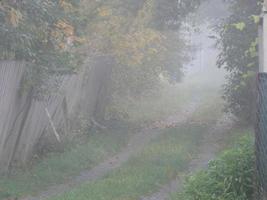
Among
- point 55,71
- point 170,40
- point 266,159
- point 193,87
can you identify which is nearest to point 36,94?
point 55,71

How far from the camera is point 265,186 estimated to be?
6.54 m

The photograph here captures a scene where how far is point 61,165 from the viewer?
1242cm

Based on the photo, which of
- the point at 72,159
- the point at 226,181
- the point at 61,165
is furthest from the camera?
the point at 72,159

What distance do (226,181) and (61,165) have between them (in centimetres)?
593

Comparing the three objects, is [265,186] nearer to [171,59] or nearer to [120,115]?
[120,115]

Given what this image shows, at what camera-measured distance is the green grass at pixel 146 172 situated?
9.88m

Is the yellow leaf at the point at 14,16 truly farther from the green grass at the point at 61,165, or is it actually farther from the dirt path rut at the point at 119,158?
the dirt path rut at the point at 119,158

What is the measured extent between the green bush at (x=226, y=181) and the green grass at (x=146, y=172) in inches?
96.7

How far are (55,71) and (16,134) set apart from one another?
1.46 metres

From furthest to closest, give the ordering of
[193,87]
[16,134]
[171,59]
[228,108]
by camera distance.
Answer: [193,87]
[171,59]
[228,108]
[16,134]

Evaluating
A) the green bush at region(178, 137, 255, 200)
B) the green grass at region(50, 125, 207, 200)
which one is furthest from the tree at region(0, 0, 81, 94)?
the green bush at region(178, 137, 255, 200)

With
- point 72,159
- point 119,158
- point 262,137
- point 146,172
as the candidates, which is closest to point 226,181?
point 262,137

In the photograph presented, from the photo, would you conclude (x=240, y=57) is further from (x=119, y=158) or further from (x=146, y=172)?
(x=146, y=172)

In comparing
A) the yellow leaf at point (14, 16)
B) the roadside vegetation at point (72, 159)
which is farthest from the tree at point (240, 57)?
the yellow leaf at point (14, 16)
